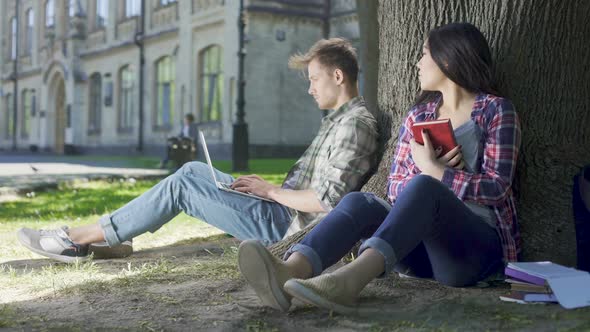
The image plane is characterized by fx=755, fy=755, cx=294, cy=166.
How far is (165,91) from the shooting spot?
27953 mm

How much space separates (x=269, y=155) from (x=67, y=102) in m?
14.8

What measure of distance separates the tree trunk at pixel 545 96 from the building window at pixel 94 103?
3124 centimetres

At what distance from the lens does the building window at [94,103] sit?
33.6 m

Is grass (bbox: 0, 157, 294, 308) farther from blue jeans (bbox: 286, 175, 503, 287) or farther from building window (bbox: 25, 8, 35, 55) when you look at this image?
building window (bbox: 25, 8, 35, 55)

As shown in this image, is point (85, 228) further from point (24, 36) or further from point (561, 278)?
point (24, 36)

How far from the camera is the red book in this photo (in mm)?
3299

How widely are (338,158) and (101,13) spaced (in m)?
31.8

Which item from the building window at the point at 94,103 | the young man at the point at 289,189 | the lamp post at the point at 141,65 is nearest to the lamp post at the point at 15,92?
the building window at the point at 94,103

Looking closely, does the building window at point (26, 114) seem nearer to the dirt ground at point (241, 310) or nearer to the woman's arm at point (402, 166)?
the dirt ground at point (241, 310)

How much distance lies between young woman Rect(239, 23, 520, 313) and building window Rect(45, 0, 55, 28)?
123 ft

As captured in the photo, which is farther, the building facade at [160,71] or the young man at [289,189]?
the building facade at [160,71]

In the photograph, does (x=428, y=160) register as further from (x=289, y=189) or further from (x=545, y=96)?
(x=289, y=189)

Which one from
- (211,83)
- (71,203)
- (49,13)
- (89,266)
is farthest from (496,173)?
(49,13)

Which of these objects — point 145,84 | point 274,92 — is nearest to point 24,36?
point 145,84
